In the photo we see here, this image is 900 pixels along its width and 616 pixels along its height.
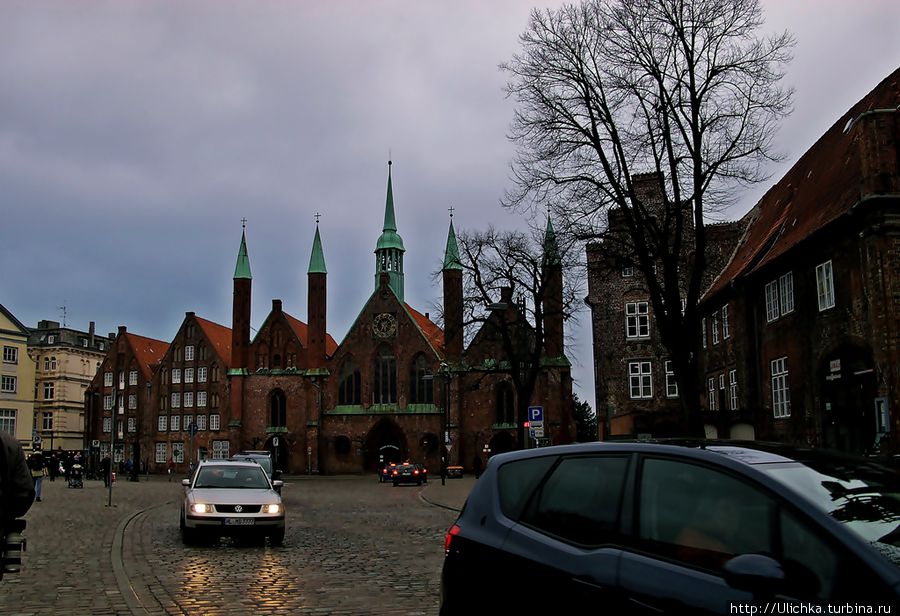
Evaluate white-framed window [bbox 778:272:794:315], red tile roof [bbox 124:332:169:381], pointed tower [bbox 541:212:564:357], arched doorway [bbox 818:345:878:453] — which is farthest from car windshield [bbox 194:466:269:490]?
red tile roof [bbox 124:332:169:381]

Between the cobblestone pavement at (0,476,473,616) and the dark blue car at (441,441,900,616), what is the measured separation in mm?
4375

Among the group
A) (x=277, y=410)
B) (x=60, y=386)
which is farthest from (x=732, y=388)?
(x=60, y=386)

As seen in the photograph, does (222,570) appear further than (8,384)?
No

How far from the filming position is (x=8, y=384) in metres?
70.6

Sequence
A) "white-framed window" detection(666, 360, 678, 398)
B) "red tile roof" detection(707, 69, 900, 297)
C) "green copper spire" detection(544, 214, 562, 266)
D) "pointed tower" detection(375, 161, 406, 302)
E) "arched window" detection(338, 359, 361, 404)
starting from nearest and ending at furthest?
"red tile roof" detection(707, 69, 900, 297) → "green copper spire" detection(544, 214, 562, 266) → "white-framed window" detection(666, 360, 678, 398) → "arched window" detection(338, 359, 361, 404) → "pointed tower" detection(375, 161, 406, 302)

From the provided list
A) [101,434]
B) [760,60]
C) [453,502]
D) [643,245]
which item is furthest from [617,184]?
[101,434]

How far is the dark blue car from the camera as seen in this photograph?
11.7ft

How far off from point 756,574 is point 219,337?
84.8 metres

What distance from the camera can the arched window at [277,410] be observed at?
243 feet

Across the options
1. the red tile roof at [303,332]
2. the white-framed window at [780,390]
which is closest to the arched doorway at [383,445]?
the red tile roof at [303,332]

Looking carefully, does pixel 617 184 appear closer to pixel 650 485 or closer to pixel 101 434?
pixel 650 485

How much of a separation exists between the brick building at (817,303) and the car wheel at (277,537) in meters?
12.8

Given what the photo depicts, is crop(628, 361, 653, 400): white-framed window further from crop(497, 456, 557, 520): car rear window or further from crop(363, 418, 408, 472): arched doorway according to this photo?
crop(497, 456, 557, 520): car rear window

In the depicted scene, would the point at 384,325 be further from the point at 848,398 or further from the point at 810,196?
the point at 848,398
